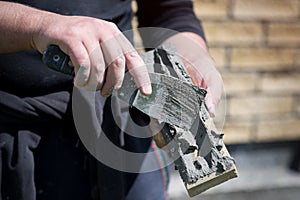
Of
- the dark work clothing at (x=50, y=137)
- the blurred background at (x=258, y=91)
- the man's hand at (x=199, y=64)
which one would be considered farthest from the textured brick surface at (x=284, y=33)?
the dark work clothing at (x=50, y=137)

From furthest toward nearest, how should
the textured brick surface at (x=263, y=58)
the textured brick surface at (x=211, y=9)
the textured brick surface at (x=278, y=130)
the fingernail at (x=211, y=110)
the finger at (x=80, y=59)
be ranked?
the textured brick surface at (x=278, y=130) < the textured brick surface at (x=263, y=58) < the textured brick surface at (x=211, y=9) < the fingernail at (x=211, y=110) < the finger at (x=80, y=59)

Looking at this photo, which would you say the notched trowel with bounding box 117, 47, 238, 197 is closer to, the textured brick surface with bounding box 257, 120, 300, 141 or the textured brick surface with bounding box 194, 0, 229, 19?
the textured brick surface with bounding box 194, 0, 229, 19

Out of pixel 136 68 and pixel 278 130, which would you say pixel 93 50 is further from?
pixel 278 130

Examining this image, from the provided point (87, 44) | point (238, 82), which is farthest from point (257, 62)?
point (87, 44)

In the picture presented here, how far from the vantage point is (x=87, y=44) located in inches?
31.8

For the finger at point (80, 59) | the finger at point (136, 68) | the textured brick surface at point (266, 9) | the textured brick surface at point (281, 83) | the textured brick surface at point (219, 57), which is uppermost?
the finger at point (80, 59)

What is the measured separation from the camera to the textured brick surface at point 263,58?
2.18 metres

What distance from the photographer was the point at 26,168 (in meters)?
1.02

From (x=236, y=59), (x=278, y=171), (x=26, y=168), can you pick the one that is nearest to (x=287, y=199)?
(x=278, y=171)

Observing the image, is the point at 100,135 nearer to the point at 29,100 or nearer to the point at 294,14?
the point at 29,100

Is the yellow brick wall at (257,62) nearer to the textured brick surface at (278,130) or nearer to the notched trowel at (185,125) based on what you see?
the textured brick surface at (278,130)

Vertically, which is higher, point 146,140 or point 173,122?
point 173,122

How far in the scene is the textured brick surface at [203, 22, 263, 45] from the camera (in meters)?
2.12

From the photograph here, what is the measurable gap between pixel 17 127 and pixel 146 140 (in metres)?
0.27
